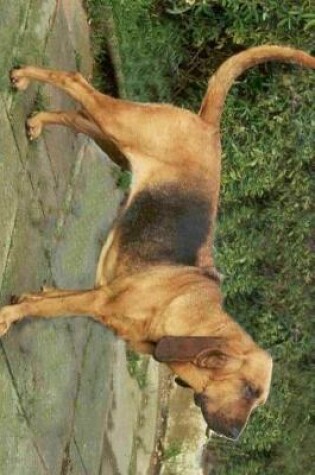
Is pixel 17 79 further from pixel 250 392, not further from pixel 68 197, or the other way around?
pixel 250 392

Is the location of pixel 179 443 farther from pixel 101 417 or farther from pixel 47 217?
pixel 47 217

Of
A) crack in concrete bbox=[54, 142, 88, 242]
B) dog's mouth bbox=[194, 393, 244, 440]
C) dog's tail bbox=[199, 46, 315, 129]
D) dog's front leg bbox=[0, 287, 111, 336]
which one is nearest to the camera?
dog's mouth bbox=[194, 393, 244, 440]

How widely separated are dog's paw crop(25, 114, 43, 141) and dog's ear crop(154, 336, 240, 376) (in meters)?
1.60

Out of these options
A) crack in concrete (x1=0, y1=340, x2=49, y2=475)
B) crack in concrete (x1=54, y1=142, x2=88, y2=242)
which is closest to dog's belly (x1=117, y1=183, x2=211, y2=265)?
crack in concrete (x1=0, y1=340, x2=49, y2=475)

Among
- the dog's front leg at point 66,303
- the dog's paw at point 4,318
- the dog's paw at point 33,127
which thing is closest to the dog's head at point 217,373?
the dog's front leg at point 66,303

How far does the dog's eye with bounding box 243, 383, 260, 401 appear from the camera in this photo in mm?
4410

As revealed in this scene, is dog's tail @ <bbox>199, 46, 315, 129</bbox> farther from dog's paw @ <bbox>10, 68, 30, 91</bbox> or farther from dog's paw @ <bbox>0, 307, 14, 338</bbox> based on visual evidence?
dog's paw @ <bbox>0, 307, 14, 338</bbox>

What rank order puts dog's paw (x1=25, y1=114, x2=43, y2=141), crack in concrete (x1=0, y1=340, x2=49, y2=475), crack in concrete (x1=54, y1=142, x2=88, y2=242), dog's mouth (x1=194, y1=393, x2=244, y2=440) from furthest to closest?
crack in concrete (x1=54, y1=142, x2=88, y2=242)
dog's paw (x1=25, y1=114, x2=43, y2=141)
crack in concrete (x1=0, y1=340, x2=49, y2=475)
dog's mouth (x1=194, y1=393, x2=244, y2=440)

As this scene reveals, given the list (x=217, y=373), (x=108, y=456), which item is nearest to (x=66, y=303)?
(x=217, y=373)

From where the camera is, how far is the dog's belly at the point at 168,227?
507 cm

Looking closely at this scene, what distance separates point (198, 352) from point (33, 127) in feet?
5.85

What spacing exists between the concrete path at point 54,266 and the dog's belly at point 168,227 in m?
0.68

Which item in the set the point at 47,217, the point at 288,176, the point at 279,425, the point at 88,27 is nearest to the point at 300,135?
the point at 288,176

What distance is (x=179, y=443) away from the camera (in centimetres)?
838
